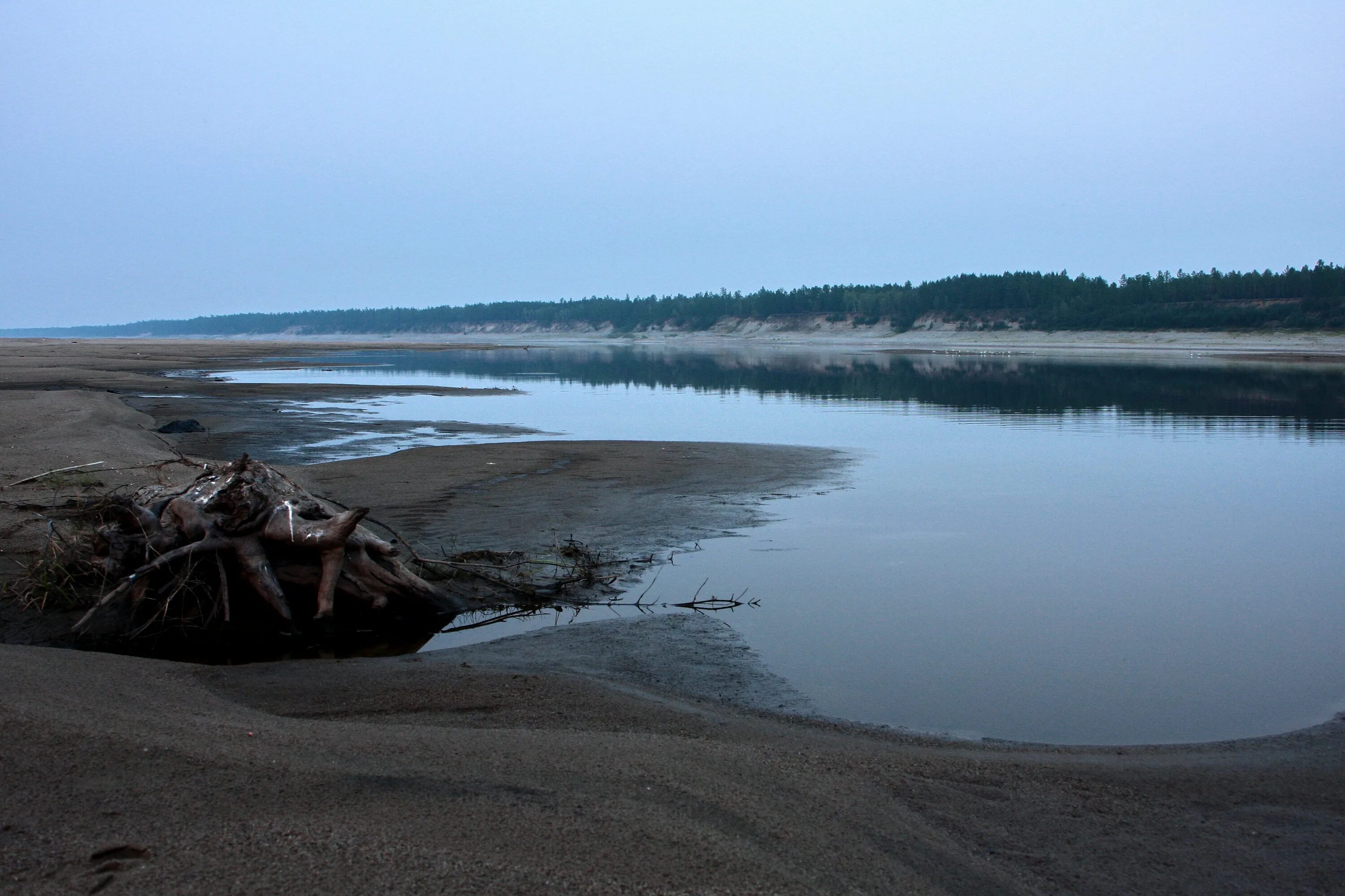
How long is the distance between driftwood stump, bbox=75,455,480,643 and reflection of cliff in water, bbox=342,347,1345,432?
22.5 metres

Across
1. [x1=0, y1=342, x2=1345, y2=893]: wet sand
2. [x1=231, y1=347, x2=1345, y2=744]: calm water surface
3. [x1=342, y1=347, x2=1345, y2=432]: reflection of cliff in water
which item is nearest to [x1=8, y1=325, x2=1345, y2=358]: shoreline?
[x1=342, y1=347, x2=1345, y2=432]: reflection of cliff in water

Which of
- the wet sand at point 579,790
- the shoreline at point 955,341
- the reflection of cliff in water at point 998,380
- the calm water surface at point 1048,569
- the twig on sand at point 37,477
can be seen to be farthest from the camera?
the shoreline at point 955,341

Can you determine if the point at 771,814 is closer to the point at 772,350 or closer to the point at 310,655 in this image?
the point at 310,655

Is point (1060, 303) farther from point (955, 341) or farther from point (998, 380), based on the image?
point (998, 380)

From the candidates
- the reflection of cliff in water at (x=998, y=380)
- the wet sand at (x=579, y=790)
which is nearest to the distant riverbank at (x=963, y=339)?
the reflection of cliff in water at (x=998, y=380)

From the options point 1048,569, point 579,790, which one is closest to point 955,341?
point 1048,569

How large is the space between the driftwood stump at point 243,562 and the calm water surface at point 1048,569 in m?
0.89

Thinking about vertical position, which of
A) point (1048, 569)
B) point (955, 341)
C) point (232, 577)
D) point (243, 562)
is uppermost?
point (955, 341)

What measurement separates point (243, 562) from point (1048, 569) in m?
7.54

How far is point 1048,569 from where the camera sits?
10.4 metres

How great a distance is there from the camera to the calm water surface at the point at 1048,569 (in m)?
6.85

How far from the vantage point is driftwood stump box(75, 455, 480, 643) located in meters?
7.80

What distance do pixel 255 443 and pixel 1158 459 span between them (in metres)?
16.8

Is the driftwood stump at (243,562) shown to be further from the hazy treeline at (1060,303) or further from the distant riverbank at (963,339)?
the hazy treeline at (1060,303)
